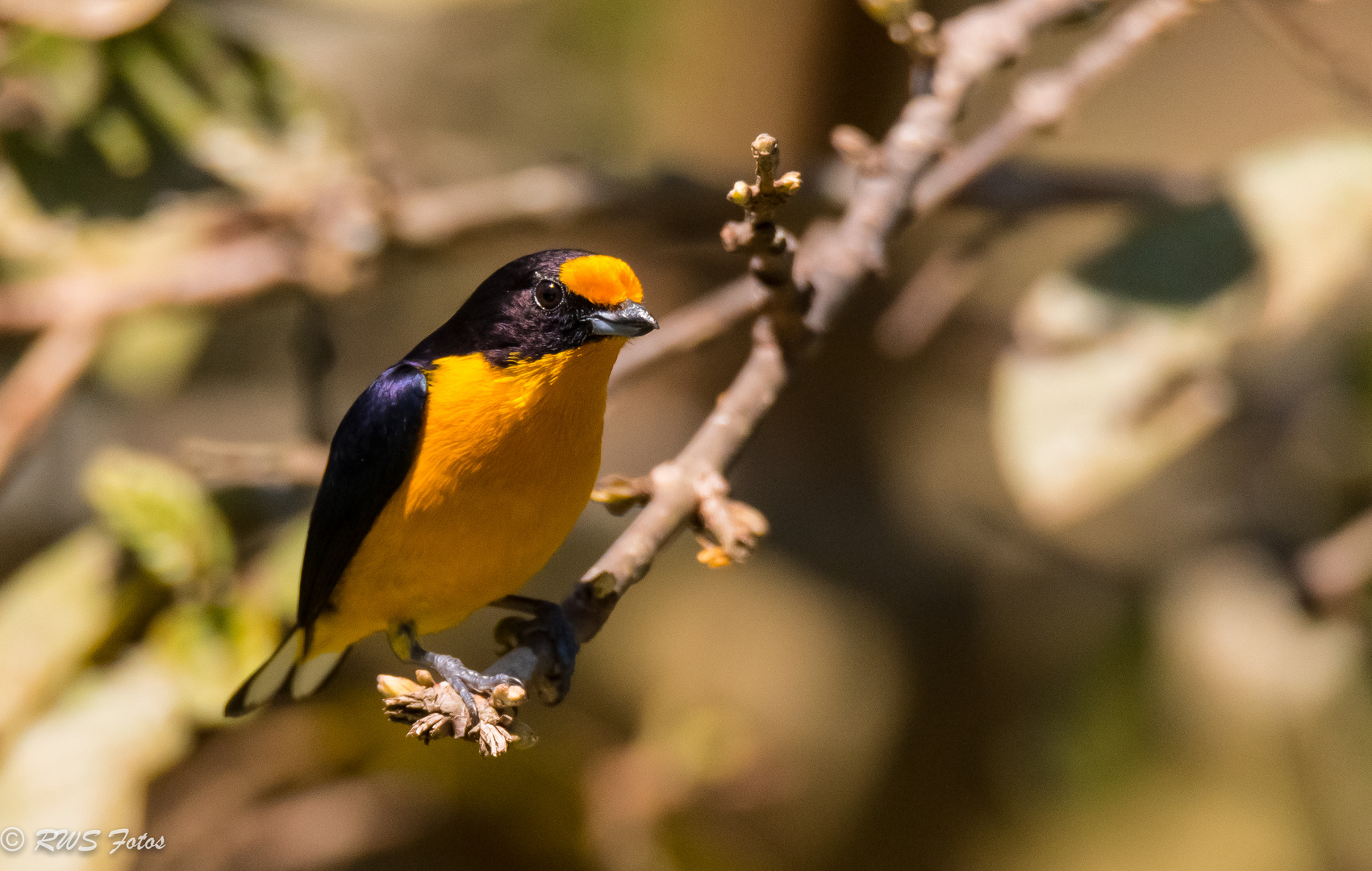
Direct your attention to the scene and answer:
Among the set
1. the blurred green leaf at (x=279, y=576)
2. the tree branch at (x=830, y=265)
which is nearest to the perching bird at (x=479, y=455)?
the tree branch at (x=830, y=265)

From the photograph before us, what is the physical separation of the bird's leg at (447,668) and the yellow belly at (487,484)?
7 centimetres

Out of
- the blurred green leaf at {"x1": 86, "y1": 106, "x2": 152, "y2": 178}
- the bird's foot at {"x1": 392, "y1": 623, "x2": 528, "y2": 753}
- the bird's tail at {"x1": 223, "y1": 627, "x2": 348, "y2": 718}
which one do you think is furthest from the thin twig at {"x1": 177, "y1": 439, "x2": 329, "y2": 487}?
the bird's foot at {"x1": 392, "y1": 623, "x2": 528, "y2": 753}

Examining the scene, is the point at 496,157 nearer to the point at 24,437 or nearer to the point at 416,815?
the point at 24,437

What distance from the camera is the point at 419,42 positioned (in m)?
5.29

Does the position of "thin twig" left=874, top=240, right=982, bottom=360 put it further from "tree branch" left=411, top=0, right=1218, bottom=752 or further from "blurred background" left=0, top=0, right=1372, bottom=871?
"tree branch" left=411, top=0, right=1218, bottom=752

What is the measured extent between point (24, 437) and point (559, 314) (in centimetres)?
173

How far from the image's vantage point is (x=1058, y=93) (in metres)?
2.24

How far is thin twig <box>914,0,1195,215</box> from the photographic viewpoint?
7.19 ft

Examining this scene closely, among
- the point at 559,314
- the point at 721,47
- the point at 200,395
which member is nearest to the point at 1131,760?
the point at 559,314

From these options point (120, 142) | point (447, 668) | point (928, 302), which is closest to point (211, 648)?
point (447, 668)

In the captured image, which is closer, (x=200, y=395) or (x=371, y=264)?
(x=371, y=264)

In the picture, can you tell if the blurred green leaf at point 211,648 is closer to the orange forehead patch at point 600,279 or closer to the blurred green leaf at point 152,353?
the blurred green leaf at point 152,353

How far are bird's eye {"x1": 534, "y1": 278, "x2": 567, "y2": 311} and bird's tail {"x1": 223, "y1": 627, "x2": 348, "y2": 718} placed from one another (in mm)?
856

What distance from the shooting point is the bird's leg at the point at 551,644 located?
1559mm
